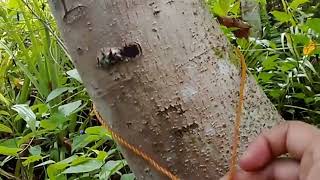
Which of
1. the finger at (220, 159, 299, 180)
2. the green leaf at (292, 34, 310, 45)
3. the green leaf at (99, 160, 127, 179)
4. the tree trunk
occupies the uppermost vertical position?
the tree trunk

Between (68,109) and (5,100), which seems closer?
(68,109)

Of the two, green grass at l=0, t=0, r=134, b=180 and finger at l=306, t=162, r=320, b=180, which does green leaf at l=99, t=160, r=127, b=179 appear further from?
finger at l=306, t=162, r=320, b=180

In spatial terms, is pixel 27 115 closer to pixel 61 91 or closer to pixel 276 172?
pixel 61 91

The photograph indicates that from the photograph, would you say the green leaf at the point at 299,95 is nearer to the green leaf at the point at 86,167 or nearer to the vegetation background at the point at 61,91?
the vegetation background at the point at 61,91

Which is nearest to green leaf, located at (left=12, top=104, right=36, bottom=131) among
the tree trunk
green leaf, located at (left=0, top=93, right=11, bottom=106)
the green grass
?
the green grass

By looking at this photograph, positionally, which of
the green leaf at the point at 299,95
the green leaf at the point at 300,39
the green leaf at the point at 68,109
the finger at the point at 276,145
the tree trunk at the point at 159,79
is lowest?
the green leaf at the point at 299,95

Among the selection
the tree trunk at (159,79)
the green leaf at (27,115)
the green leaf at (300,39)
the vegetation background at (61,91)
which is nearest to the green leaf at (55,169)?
the vegetation background at (61,91)

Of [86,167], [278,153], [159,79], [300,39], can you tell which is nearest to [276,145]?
[278,153]
